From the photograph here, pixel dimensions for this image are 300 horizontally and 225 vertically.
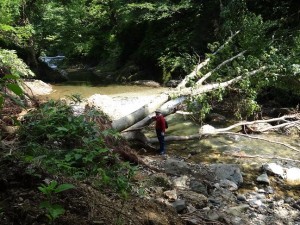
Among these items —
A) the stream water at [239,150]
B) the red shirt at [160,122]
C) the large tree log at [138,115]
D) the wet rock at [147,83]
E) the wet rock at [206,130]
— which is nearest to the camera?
the stream water at [239,150]

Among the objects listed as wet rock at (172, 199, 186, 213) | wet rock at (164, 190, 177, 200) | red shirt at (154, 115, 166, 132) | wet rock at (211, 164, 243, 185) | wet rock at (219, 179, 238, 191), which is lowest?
wet rock at (219, 179, 238, 191)

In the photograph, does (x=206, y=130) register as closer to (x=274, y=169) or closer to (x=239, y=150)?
(x=239, y=150)

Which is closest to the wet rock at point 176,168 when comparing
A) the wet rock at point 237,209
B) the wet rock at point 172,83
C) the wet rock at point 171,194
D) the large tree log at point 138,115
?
the wet rock at point 237,209

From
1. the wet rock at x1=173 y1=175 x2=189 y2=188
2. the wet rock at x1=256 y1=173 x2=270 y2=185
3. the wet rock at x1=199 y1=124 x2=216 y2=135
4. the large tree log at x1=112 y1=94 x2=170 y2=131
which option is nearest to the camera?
the wet rock at x1=173 y1=175 x2=189 y2=188

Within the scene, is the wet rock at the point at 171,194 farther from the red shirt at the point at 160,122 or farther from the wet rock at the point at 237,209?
the red shirt at the point at 160,122

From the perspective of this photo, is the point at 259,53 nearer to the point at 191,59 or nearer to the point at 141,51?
the point at 191,59

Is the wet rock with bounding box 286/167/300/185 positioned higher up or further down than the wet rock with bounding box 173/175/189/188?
further down

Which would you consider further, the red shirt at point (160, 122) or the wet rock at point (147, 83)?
the wet rock at point (147, 83)

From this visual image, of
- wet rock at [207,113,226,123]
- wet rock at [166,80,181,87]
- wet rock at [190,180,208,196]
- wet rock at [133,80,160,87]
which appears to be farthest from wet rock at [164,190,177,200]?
wet rock at [133,80,160,87]

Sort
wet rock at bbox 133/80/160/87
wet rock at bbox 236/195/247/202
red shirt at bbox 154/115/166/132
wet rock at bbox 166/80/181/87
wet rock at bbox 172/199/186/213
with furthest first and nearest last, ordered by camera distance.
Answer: wet rock at bbox 133/80/160/87, wet rock at bbox 166/80/181/87, red shirt at bbox 154/115/166/132, wet rock at bbox 236/195/247/202, wet rock at bbox 172/199/186/213

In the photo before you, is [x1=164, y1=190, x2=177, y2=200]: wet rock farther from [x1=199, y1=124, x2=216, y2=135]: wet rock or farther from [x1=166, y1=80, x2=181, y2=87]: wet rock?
[x1=166, y1=80, x2=181, y2=87]: wet rock

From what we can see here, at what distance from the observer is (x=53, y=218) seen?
2.99m

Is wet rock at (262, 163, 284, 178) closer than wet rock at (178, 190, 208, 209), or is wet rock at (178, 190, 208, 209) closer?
wet rock at (178, 190, 208, 209)

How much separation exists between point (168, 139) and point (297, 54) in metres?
5.75
